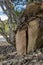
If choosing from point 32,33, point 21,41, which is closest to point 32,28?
point 32,33

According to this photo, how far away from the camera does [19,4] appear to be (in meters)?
4.04

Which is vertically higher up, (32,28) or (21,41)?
(32,28)

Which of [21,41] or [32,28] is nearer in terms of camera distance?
[32,28]

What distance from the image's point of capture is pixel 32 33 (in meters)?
2.75

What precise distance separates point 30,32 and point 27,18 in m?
0.17

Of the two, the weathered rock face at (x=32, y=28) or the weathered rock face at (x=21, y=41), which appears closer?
the weathered rock face at (x=32, y=28)

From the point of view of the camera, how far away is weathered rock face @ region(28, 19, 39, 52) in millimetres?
2695

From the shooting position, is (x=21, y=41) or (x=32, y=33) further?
(x=21, y=41)

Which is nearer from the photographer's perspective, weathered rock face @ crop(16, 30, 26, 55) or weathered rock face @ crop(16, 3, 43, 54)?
weathered rock face @ crop(16, 3, 43, 54)

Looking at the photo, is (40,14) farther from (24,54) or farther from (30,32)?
(24,54)

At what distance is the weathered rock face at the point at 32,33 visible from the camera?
2.70m

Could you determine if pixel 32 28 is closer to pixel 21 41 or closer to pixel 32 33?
pixel 32 33

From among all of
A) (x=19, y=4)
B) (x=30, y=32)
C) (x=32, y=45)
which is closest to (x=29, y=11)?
(x=30, y=32)

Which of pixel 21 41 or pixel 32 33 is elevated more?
pixel 32 33
